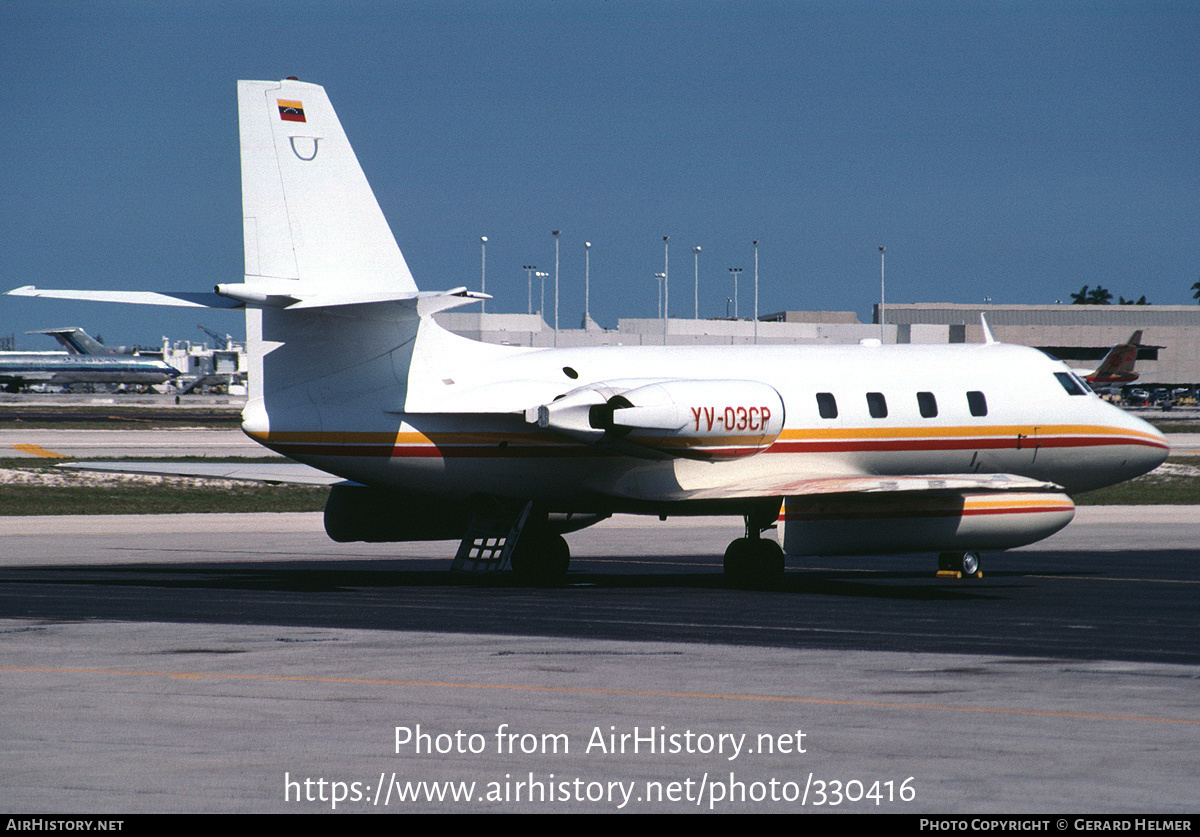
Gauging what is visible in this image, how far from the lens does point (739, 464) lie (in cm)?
2202

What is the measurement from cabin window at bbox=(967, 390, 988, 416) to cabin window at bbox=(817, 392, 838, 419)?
2578 mm

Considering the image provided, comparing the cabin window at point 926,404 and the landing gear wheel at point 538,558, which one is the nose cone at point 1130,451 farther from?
the landing gear wheel at point 538,558

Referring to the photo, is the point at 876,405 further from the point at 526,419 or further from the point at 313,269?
the point at 313,269

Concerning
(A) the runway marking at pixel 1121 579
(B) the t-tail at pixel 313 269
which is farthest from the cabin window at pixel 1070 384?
(B) the t-tail at pixel 313 269

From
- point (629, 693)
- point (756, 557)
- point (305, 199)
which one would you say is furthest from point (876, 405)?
point (629, 693)

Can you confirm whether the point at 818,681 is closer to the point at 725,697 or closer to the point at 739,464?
the point at 725,697

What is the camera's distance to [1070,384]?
25.2 m

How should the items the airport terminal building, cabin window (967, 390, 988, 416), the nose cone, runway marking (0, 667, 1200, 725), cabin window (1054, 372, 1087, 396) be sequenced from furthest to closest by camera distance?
1. the airport terminal building
2. the nose cone
3. cabin window (1054, 372, 1087, 396)
4. cabin window (967, 390, 988, 416)
5. runway marking (0, 667, 1200, 725)

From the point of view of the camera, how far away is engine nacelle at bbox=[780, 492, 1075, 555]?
21.2 m

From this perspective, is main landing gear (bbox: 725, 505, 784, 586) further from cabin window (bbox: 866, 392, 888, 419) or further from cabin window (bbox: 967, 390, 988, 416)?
cabin window (bbox: 967, 390, 988, 416)

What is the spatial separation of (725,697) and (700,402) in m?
9.41

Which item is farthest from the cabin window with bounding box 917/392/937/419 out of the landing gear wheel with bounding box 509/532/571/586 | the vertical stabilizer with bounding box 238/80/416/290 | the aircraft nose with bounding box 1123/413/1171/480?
the vertical stabilizer with bounding box 238/80/416/290

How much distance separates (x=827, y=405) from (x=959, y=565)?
3413 millimetres
